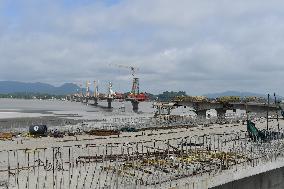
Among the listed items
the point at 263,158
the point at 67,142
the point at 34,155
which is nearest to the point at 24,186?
the point at 34,155

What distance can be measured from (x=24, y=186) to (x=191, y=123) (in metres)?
64.4

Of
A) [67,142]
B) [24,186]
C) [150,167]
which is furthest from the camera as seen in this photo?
[67,142]

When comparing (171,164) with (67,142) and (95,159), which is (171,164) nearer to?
(95,159)

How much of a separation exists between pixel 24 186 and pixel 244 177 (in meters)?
16.8

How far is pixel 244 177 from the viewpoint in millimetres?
31797

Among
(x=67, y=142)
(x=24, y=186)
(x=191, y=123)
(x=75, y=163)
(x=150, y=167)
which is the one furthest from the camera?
(x=191, y=123)

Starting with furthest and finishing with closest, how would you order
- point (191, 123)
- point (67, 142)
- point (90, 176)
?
1. point (191, 123)
2. point (67, 142)
3. point (90, 176)

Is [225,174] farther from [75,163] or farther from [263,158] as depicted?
[75,163]

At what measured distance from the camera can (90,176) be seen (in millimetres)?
29188

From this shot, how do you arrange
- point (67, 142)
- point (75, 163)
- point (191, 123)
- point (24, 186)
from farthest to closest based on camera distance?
point (191, 123), point (67, 142), point (75, 163), point (24, 186)

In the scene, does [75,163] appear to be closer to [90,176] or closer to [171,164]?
[90,176]

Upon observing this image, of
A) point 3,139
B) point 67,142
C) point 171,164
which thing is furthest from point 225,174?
point 3,139

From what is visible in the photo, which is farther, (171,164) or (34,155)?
(34,155)

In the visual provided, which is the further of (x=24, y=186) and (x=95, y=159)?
(x=95, y=159)
